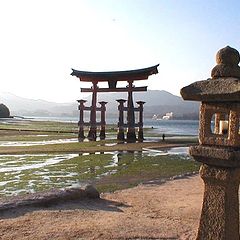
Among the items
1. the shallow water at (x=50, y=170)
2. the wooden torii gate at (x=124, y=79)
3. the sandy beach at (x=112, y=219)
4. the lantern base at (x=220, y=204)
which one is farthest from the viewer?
the wooden torii gate at (x=124, y=79)

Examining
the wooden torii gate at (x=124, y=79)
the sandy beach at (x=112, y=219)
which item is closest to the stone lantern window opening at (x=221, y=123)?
the sandy beach at (x=112, y=219)

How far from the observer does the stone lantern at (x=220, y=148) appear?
4.57 metres

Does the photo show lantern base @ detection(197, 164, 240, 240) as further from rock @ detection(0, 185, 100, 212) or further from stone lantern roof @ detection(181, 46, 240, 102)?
rock @ detection(0, 185, 100, 212)

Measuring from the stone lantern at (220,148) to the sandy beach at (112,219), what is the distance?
155 cm

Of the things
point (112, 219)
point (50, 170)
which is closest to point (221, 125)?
point (112, 219)

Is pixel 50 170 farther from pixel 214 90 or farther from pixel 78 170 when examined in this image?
pixel 214 90

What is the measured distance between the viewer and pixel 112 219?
729 cm

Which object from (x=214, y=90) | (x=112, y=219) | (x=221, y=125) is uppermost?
(x=214, y=90)

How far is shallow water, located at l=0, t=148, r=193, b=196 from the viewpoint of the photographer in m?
12.2

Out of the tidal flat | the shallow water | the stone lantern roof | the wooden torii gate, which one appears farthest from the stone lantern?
the wooden torii gate

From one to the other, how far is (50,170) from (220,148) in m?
11.8

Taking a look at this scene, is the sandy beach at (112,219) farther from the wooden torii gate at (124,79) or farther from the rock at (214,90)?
the wooden torii gate at (124,79)

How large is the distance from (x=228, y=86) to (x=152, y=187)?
7405 millimetres

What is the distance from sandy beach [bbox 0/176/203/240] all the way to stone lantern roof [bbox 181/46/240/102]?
2879mm
